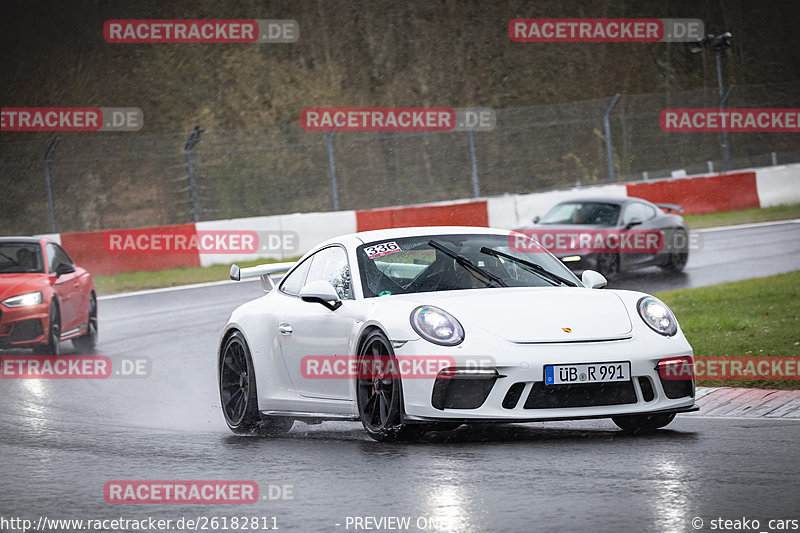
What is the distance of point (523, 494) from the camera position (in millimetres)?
5793

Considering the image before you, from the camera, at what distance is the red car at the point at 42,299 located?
13805 mm

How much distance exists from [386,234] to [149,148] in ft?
127

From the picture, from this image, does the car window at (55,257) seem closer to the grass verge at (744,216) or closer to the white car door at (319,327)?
the white car door at (319,327)

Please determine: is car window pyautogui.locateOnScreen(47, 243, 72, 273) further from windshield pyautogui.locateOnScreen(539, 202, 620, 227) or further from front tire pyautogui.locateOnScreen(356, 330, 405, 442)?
front tire pyautogui.locateOnScreen(356, 330, 405, 442)

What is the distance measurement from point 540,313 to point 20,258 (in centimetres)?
886

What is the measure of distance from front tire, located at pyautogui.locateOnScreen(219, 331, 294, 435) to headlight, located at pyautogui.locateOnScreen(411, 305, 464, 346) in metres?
1.90

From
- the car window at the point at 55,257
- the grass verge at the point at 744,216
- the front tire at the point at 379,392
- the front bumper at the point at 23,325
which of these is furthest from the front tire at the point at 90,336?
the grass verge at the point at 744,216

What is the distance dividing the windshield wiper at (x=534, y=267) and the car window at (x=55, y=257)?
7520mm

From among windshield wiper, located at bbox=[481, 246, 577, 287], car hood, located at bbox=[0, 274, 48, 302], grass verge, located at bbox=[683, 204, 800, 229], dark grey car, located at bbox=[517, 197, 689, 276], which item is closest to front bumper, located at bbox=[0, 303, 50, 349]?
car hood, located at bbox=[0, 274, 48, 302]

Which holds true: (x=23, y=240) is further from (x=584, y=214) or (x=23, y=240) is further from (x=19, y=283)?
(x=584, y=214)

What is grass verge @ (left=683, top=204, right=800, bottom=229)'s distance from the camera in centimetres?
2595

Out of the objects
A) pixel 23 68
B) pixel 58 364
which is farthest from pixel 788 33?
pixel 58 364

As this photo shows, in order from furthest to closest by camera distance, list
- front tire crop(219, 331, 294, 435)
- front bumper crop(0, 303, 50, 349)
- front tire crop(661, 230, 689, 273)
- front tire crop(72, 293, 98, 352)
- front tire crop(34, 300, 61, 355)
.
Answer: front tire crop(661, 230, 689, 273) < front tire crop(72, 293, 98, 352) < front tire crop(34, 300, 61, 355) < front bumper crop(0, 303, 50, 349) < front tire crop(219, 331, 294, 435)

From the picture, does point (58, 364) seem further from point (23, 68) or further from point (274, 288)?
point (23, 68)
